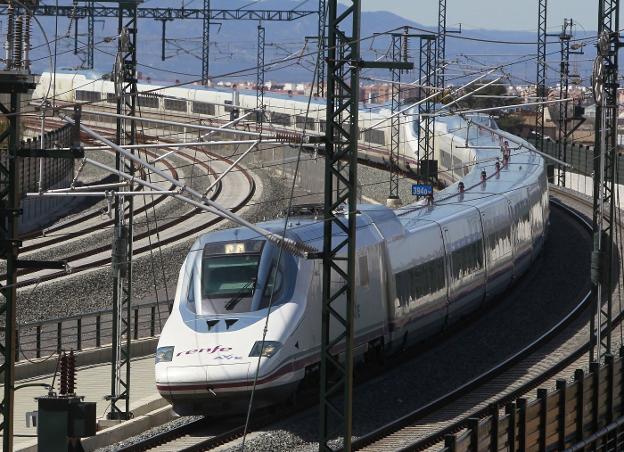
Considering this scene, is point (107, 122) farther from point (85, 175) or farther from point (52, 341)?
point (52, 341)

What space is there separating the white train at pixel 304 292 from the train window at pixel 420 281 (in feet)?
0.06

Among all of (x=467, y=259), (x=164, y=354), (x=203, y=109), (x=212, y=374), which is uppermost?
(x=203, y=109)

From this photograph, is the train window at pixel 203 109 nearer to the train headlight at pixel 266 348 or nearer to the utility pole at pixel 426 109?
the utility pole at pixel 426 109

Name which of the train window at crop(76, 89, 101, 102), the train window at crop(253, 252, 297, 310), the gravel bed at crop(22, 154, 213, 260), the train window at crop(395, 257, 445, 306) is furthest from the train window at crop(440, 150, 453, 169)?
the train window at crop(253, 252, 297, 310)

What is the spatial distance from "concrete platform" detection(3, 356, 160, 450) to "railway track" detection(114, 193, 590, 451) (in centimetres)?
225

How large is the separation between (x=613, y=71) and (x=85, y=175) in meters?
49.7

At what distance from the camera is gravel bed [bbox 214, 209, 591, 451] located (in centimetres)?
2131

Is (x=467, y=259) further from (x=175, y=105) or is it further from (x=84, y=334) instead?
(x=175, y=105)

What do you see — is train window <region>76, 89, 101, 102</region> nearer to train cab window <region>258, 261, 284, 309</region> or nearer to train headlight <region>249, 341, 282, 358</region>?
train cab window <region>258, 261, 284, 309</region>

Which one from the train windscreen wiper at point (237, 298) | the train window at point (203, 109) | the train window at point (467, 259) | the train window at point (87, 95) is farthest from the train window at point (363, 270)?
the train window at point (87, 95)

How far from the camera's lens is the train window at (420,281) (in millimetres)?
25500

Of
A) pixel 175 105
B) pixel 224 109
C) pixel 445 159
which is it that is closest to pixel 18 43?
pixel 445 159

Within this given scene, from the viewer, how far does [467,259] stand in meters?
30.3

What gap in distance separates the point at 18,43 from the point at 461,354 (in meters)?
14.9
